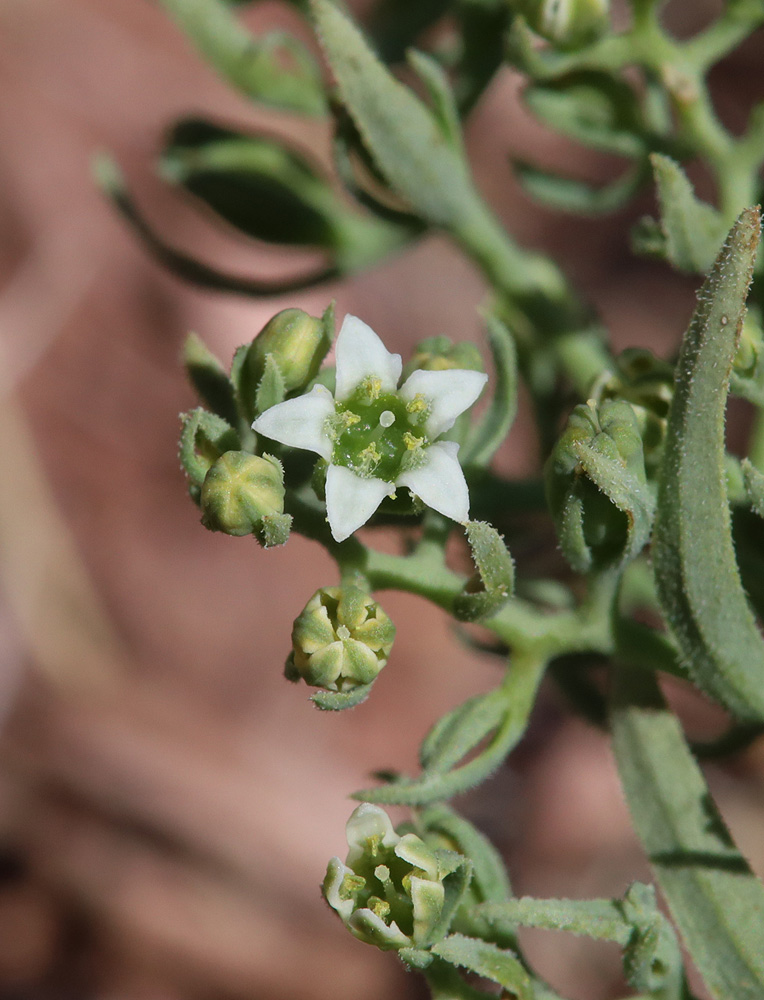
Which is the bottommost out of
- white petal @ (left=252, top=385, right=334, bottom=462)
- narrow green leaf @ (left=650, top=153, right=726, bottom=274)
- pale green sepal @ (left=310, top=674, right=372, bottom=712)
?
pale green sepal @ (left=310, top=674, right=372, bottom=712)

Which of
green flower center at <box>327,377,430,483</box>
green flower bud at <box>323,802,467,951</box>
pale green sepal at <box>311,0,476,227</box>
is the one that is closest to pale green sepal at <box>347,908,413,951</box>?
green flower bud at <box>323,802,467,951</box>

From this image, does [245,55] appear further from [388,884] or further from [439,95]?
[388,884]

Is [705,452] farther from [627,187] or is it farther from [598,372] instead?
[627,187]

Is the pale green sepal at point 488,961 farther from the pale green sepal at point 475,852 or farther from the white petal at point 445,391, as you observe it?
the white petal at point 445,391

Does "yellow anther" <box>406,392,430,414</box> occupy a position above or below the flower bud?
below

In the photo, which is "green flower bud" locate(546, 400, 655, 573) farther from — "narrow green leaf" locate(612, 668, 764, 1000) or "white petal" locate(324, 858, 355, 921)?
"white petal" locate(324, 858, 355, 921)

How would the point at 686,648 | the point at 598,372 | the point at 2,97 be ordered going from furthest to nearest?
the point at 2,97 < the point at 598,372 < the point at 686,648

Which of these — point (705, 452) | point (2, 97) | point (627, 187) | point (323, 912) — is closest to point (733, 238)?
point (705, 452)
